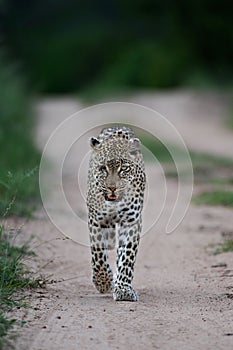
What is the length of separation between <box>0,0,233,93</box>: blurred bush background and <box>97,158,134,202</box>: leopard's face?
2024cm

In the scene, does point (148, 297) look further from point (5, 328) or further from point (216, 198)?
point (216, 198)

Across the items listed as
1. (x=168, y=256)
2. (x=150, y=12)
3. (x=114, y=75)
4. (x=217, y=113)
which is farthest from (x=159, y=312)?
(x=114, y=75)

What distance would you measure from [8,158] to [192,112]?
14.3 m

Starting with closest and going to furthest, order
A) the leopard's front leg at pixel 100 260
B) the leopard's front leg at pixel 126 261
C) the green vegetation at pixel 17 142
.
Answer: the leopard's front leg at pixel 126 261 < the leopard's front leg at pixel 100 260 < the green vegetation at pixel 17 142

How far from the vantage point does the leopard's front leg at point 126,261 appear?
7.59m

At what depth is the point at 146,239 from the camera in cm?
1077

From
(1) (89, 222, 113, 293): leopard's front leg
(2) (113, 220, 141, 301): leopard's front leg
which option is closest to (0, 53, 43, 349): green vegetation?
(1) (89, 222, 113, 293): leopard's front leg

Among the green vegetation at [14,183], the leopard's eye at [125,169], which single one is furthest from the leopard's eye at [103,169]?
the green vegetation at [14,183]

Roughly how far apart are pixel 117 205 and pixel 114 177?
0.69 ft

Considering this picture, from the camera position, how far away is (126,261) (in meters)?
7.75

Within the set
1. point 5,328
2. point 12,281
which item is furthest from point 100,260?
point 5,328

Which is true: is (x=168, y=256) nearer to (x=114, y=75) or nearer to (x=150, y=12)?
(x=150, y=12)

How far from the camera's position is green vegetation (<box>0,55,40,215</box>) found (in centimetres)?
1155

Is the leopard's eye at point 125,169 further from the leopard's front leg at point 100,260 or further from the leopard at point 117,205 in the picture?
the leopard's front leg at point 100,260
